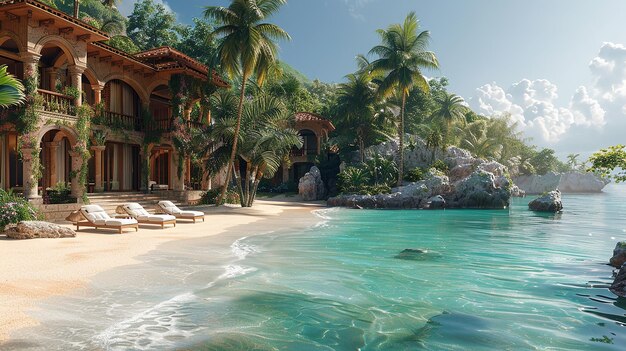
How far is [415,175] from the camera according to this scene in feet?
105

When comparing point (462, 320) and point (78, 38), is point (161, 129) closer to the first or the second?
point (78, 38)

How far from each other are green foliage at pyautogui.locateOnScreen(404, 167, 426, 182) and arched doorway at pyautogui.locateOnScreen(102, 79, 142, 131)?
19869 mm

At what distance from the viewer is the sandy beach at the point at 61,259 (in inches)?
232

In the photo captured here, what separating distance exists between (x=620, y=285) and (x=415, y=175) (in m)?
24.5

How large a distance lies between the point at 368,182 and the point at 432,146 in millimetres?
7402

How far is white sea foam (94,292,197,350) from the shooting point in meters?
4.85

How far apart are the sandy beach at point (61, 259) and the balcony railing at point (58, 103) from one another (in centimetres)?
656

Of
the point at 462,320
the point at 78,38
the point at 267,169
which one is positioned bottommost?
the point at 462,320

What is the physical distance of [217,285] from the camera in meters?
7.36

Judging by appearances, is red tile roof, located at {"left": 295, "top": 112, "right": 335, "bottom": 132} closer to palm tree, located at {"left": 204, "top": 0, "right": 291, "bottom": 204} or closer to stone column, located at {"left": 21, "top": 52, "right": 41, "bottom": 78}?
palm tree, located at {"left": 204, "top": 0, "right": 291, "bottom": 204}

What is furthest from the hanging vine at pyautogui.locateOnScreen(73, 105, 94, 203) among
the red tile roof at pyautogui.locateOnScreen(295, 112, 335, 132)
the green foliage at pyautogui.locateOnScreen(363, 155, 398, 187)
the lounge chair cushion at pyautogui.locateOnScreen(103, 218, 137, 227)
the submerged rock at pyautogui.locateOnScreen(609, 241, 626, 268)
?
the red tile roof at pyautogui.locateOnScreen(295, 112, 335, 132)

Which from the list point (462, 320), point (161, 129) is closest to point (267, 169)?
point (161, 129)

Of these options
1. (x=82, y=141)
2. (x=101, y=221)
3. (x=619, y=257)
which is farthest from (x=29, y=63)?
(x=619, y=257)

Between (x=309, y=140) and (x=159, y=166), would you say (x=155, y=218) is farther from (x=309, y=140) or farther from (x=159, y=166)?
(x=309, y=140)
